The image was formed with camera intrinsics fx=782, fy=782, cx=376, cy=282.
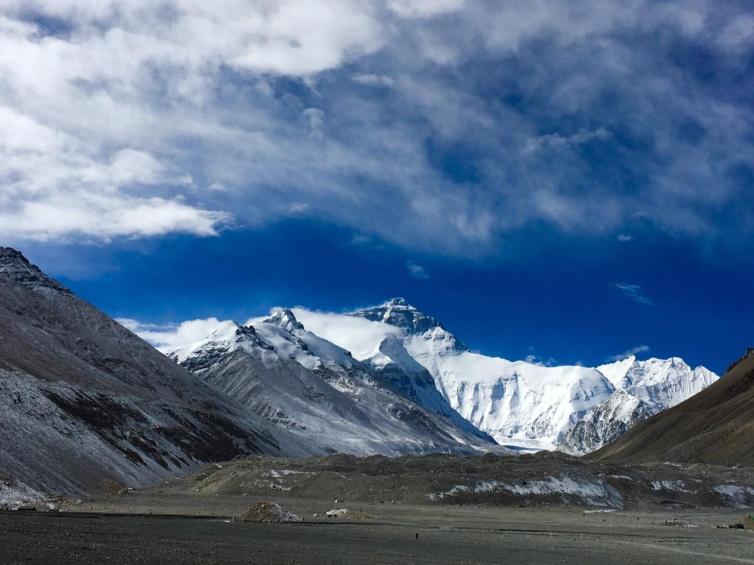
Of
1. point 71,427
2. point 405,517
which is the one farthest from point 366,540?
point 71,427

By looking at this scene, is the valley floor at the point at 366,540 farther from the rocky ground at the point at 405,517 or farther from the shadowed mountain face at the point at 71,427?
the shadowed mountain face at the point at 71,427

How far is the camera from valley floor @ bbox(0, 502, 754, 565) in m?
35.6

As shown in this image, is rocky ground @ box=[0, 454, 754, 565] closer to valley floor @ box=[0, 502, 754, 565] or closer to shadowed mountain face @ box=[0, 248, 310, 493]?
valley floor @ box=[0, 502, 754, 565]

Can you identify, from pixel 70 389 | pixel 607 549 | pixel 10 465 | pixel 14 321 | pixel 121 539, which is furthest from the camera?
pixel 14 321

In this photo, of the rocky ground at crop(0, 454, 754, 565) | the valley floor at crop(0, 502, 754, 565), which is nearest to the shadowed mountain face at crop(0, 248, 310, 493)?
the rocky ground at crop(0, 454, 754, 565)

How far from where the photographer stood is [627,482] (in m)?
118

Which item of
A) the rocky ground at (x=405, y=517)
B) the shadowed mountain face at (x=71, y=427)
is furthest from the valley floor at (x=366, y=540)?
the shadowed mountain face at (x=71, y=427)

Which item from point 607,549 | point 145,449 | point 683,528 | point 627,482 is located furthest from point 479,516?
point 145,449

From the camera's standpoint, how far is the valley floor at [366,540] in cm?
3562

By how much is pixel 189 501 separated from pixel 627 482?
65.1 meters

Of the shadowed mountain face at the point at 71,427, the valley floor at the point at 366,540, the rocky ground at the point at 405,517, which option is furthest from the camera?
the shadowed mountain face at the point at 71,427

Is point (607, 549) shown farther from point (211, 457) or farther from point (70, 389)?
point (211, 457)

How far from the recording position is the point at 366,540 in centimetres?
4875

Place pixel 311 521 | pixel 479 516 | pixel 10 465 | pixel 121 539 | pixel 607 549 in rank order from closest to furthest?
pixel 121 539 < pixel 607 549 < pixel 311 521 < pixel 479 516 < pixel 10 465
